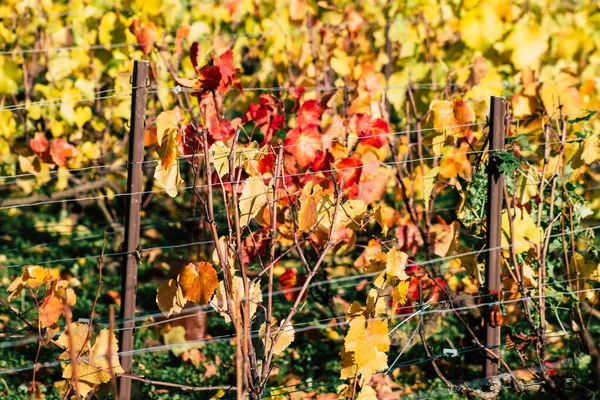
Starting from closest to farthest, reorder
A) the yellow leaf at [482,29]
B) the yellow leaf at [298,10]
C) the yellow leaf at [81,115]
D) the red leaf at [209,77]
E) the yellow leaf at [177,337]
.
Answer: the red leaf at [209,77] → the yellow leaf at [177,337] → the yellow leaf at [482,29] → the yellow leaf at [81,115] → the yellow leaf at [298,10]

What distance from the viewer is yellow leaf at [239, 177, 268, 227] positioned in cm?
233

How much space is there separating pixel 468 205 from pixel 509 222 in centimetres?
17

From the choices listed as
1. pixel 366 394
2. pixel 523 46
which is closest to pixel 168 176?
pixel 366 394

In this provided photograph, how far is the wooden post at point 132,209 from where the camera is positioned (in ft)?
8.75

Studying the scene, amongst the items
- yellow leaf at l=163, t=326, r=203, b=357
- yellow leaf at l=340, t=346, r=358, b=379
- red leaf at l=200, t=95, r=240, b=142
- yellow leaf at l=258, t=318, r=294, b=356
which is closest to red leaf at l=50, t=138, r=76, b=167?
yellow leaf at l=163, t=326, r=203, b=357

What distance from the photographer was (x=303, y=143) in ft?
9.00

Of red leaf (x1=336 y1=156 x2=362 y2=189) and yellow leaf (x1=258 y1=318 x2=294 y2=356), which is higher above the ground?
red leaf (x1=336 y1=156 x2=362 y2=189)

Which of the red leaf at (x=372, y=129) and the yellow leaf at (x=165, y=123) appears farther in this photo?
the red leaf at (x=372, y=129)

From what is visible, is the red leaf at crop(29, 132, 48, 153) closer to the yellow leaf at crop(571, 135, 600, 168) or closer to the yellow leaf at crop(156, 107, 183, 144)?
the yellow leaf at crop(156, 107, 183, 144)

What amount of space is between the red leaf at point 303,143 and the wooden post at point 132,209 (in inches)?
21.0

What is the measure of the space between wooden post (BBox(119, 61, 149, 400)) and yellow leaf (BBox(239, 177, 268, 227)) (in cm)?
50

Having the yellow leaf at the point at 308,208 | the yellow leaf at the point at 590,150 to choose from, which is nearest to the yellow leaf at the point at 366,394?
the yellow leaf at the point at 308,208

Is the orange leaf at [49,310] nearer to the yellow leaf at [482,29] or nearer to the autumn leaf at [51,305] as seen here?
the autumn leaf at [51,305]

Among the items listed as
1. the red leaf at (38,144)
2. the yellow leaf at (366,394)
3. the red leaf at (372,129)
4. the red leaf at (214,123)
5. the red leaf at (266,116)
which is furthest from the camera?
the red leaf at (38,144)
